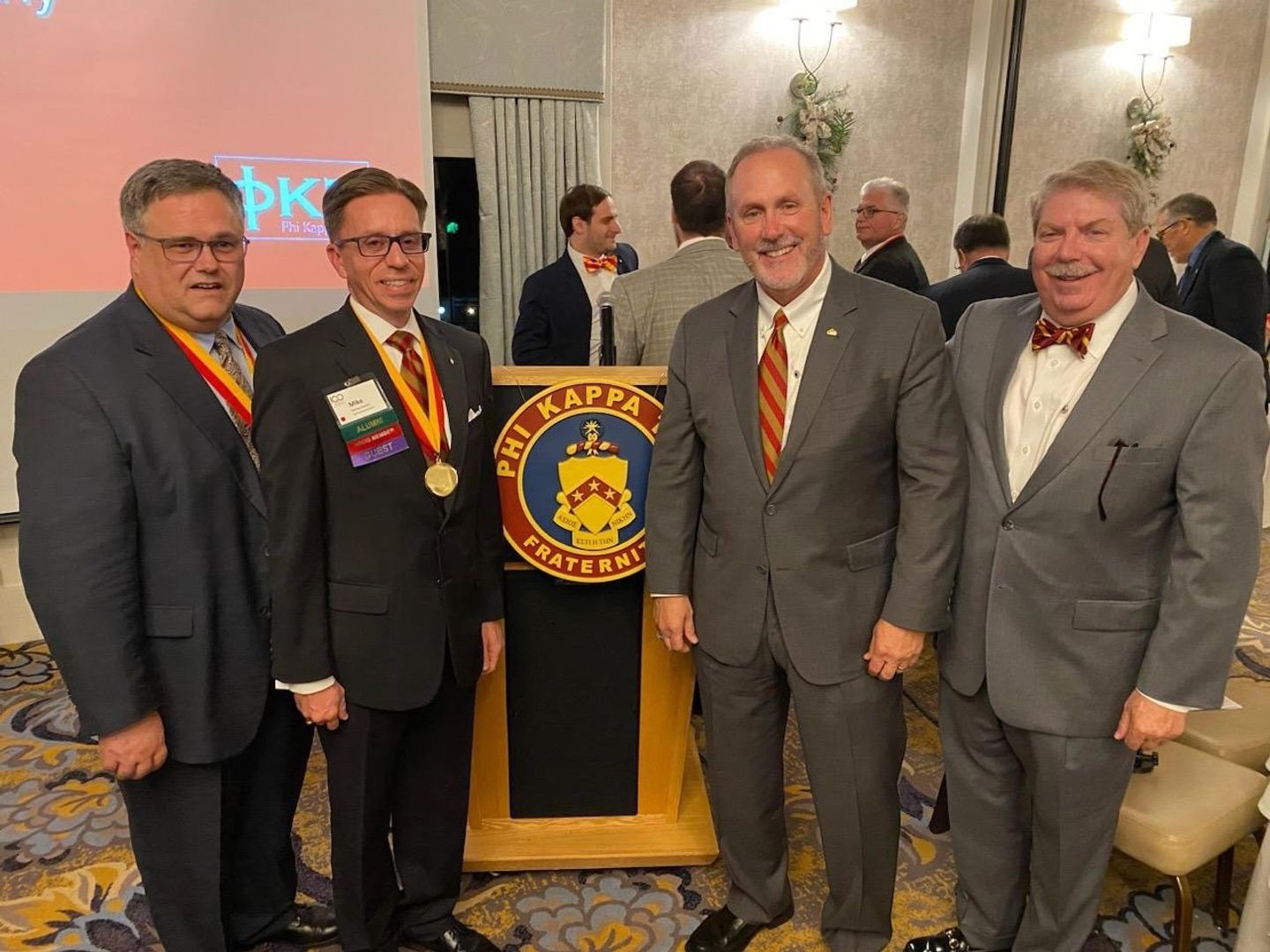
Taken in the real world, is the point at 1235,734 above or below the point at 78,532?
below

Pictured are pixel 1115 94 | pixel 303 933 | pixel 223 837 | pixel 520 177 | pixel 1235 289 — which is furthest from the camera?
pixel 1115 94

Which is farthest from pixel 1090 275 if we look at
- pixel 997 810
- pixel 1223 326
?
pixel 1223 326

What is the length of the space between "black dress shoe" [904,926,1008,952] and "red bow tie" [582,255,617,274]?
2.65m

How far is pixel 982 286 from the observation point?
337 centimetres

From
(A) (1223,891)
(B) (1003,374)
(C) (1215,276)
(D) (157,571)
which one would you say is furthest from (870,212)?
(D) (157,571)

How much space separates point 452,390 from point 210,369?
1.47ft

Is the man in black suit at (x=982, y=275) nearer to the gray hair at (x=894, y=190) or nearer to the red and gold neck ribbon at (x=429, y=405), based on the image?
the gray hair at (x=894, y=190)

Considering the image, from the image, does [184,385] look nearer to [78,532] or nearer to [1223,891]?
[78,532]

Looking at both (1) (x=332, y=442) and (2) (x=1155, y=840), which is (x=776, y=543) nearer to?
(1) (x=332, y=442)

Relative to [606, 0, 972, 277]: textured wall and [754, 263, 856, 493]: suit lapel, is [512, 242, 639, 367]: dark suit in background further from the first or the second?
[754, 263, 856, 493]: suit lapel

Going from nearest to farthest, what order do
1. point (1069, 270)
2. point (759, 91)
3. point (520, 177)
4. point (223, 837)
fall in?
1. point (1069, 270)
2. point (223, 837)
3. point (520, 177)
4. point (759, 91)

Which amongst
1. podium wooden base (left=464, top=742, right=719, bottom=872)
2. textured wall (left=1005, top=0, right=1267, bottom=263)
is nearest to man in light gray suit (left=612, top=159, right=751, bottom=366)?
podium wooden base (left=464, top=742, right=719, bottom=872)

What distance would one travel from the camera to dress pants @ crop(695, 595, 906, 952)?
1777 millimetres

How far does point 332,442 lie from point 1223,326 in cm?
456
